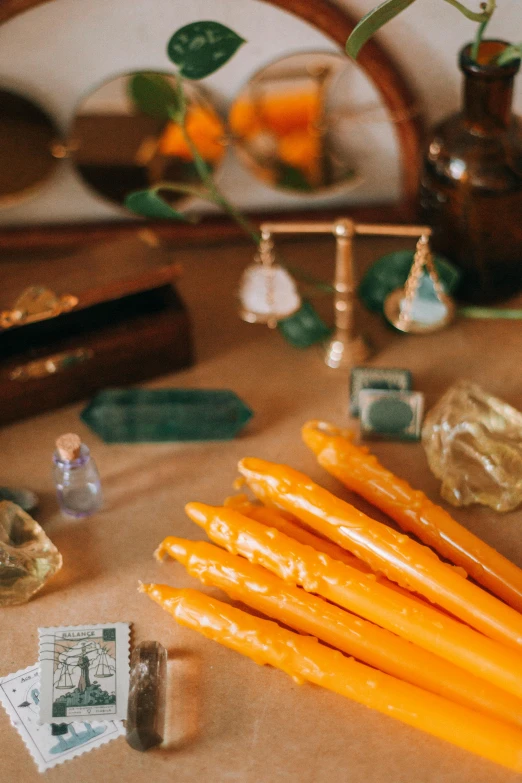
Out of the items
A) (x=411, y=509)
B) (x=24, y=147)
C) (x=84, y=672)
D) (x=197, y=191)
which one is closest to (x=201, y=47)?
(x=197, y=191)

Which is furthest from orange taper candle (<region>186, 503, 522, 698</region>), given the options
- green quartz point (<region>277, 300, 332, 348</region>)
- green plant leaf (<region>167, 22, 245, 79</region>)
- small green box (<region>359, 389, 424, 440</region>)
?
green plant leaf (<region>167, 22, 245, 79</region>)

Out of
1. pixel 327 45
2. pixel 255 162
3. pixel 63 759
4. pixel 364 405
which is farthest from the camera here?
pixel 255 162

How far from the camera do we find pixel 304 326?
1.25 m

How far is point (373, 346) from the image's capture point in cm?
128

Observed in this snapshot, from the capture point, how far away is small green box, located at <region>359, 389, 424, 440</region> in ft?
3.63

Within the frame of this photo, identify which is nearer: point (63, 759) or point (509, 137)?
point (63, 759)

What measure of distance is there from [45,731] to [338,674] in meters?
0.31

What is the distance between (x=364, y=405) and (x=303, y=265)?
39cm

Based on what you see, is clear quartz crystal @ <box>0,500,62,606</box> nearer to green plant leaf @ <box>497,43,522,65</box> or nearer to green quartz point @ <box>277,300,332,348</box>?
green quartz point @ <box>277,300,332,348</box>

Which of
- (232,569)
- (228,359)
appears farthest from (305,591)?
(228,359)

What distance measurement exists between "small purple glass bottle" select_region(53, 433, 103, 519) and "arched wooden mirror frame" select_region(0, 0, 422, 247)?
517mm

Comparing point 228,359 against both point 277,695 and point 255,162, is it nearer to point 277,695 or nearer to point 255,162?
point 255,162

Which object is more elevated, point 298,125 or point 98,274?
Result: point 298,125

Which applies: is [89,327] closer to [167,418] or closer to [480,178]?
[167,418]
